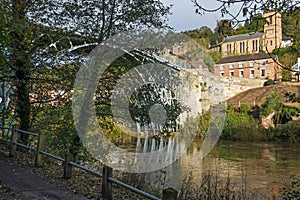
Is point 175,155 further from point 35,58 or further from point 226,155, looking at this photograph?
A: point 35,58

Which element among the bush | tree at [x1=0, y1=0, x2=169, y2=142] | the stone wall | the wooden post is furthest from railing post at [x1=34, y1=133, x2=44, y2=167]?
the bush

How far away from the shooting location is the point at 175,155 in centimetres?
1238

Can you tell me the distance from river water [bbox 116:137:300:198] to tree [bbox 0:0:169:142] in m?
2.88

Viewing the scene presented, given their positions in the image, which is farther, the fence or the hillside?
the hillside

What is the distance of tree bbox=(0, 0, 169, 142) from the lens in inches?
251

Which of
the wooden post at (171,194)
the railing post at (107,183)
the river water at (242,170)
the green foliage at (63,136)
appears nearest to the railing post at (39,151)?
the green foliage at (63,136)

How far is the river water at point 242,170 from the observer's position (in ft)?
26.4

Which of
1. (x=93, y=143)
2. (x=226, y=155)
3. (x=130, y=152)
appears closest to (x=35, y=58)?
(x=93, y=143)

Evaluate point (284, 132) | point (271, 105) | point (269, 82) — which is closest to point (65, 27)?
point (284, 132)

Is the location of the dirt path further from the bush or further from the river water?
the bush

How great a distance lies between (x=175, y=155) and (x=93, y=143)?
220 inches

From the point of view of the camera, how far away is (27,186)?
4.75 m

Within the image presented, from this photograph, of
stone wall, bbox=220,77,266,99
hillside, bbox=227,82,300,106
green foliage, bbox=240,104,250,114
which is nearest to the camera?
green foliage, bbox=240,104,250,114

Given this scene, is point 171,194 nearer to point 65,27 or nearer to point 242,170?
point 65,27
